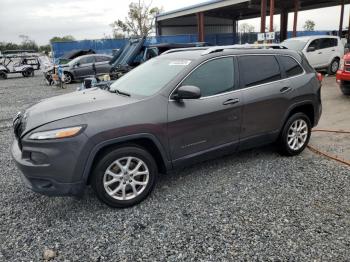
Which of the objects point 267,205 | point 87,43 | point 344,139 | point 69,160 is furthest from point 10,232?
point 87,43

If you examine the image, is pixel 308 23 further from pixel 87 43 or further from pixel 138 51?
pixel 138 51

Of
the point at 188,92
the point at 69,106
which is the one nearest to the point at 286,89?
the point at 188,92

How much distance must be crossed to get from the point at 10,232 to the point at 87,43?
2270 cm

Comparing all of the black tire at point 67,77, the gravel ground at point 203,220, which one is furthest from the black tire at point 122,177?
the black tire at point 67,77

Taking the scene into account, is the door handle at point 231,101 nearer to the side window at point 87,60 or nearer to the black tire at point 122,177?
the black tire at point 122,177

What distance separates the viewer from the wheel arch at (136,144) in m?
3.00

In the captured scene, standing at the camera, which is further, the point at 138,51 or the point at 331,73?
the point at 331,73

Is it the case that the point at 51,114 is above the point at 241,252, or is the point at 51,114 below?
above

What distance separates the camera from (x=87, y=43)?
23.6 m

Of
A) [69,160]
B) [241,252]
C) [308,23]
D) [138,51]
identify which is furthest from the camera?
[308,23]

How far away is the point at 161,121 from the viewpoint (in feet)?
10.8

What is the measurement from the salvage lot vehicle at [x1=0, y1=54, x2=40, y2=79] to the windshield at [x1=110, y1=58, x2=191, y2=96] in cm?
1945

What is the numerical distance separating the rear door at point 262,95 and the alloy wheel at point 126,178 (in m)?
1.50

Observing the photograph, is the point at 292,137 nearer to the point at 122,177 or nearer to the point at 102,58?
the point at 122,177
